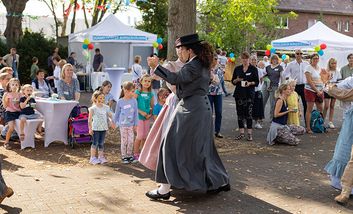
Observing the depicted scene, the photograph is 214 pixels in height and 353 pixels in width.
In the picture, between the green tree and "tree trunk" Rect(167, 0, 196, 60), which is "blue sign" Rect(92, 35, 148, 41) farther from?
"tree trunk" Rect(167, 0, 196, 60)

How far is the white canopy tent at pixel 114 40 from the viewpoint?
20188 mm

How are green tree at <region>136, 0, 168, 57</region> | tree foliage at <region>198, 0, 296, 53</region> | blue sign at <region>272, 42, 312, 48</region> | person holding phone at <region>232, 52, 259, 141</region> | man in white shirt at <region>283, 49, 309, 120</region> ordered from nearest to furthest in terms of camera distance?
person holding phone at <region>232, 52, 259, 141</region> → man in white shirt at <region>283, 49, 309, 120</region> → blue sign at <region>272, 42, 312, 48</region> → green tree at <region>136, 0, 168, 57</region> → tree foliage at <region>198, 0, 296, 53</region>

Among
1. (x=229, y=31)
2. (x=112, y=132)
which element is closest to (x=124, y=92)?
(x=112, y=132)

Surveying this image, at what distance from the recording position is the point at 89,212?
529cm

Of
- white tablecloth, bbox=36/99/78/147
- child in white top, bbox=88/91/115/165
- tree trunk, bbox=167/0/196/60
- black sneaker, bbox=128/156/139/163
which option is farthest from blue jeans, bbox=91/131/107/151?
tree trunk, bbox=167/0/196/60

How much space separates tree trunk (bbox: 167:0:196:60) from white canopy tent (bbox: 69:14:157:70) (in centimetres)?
1138

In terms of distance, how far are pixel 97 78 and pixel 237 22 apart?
14760mm

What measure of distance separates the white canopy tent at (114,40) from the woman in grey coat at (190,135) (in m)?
14.9

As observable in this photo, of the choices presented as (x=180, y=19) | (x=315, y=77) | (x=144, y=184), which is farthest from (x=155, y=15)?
(x=144, y=184)

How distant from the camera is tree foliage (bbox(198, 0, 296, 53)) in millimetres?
31719

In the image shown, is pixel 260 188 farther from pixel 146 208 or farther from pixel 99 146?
pixel 99 146

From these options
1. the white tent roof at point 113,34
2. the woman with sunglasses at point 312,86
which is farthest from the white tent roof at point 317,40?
the woman with sunglasses at point 312,86

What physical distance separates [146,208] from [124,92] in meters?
2.73

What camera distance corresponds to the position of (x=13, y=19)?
941 inches
